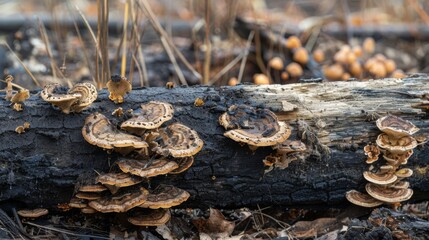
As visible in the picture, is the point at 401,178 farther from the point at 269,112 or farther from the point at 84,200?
the point at 84,200

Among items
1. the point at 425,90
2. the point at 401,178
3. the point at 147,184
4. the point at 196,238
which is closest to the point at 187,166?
the point at 147,184

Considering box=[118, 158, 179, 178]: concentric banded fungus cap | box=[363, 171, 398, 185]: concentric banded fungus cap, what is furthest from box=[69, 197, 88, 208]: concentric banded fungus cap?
box=[363, 171, 398, 185]: concentric banded fungus cap

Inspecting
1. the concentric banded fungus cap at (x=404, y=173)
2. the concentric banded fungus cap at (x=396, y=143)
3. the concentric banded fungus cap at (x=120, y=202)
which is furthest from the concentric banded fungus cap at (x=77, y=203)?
the concentric banded fungus cap at (x=404, y=173)

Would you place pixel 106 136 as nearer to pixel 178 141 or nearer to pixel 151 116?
pixel 151 116

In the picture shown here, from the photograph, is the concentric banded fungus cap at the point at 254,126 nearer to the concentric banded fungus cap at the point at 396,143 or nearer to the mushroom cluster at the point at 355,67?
the concentric banded fungus cap at the point at 396,143

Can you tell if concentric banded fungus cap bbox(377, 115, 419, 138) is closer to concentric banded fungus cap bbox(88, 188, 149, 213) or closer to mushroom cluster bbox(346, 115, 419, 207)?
mushroom cluster bbox(346, 115, 419, 207)

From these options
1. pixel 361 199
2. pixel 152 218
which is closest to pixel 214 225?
pixel 152 218

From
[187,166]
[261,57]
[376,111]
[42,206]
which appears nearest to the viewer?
[187,166]
